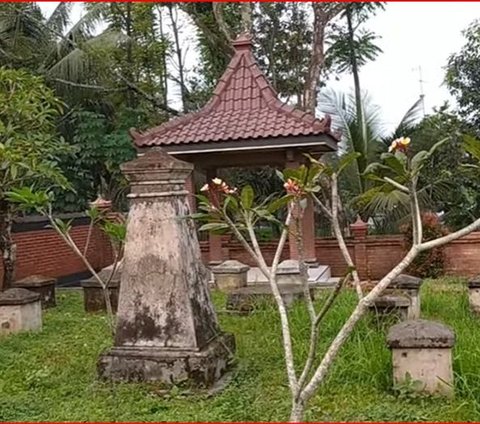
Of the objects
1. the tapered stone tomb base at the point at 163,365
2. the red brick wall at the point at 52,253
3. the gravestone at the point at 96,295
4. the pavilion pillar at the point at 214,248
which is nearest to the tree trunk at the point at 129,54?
the red brick wall at the point at 52,253

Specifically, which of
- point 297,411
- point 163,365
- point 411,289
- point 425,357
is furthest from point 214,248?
point 297,411

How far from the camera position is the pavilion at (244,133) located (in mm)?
10008

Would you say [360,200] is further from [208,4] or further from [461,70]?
[208,4]

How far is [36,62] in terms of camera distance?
16.2 m

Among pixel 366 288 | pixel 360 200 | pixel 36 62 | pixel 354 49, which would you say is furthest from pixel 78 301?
pixel 354 49

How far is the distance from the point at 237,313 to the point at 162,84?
13764mm

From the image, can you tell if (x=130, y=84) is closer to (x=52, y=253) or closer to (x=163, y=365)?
(x=52, y=253)

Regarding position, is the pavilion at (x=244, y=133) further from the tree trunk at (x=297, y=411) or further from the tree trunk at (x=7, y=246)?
the tree trunk at (x=297, y=411)

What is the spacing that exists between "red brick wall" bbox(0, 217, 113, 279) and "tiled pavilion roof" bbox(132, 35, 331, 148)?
3.04 meters

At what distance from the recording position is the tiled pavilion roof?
10.1 meters

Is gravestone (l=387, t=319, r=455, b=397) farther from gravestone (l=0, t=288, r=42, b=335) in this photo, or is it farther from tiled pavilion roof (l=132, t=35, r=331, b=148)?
tiled pavilion roof (l=132, t=35, r=331, b=148)

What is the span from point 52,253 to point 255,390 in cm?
891

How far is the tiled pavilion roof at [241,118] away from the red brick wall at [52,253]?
9.97 feet

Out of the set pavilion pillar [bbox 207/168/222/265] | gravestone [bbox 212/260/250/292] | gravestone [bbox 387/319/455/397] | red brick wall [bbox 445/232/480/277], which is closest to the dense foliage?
gravestone [bbox 212/260/250/292]
